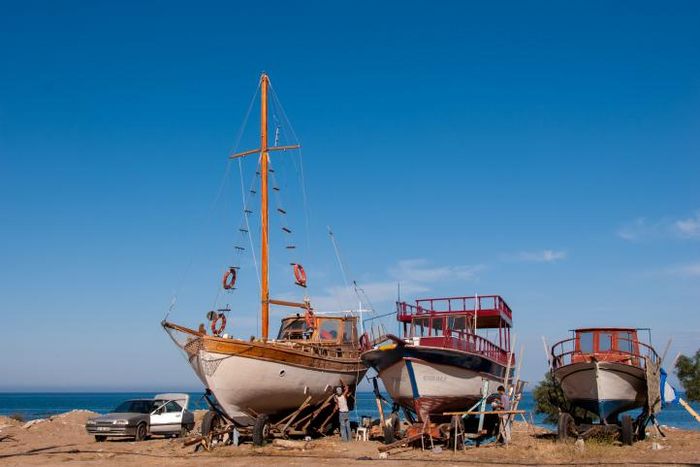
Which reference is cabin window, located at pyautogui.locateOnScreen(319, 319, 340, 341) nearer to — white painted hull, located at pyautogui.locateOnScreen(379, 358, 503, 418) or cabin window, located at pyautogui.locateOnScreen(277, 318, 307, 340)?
cabin window, located at pyautogui.locateOnScreen(277, 318, 307, 340)

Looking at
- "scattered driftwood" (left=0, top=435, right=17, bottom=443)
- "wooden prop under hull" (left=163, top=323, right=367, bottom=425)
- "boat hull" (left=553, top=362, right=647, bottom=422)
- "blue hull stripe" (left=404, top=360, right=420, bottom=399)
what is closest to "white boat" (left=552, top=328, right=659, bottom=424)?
"boat hull" (left=553, top=362, right=647, bottom=422)

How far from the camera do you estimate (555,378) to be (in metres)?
23.6

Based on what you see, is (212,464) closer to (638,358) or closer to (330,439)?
(330,439)

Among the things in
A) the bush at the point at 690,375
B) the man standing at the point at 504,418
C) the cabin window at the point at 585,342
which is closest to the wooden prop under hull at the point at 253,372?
the man standing at the point at 504,418

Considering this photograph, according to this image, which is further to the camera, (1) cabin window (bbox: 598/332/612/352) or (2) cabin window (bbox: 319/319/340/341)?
(2) cabin window (bbox: 319/319/340/341)

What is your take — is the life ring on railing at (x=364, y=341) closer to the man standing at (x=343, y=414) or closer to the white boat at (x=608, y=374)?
the man standing at (x=343, y=414)

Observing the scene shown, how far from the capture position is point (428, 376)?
22.6 m

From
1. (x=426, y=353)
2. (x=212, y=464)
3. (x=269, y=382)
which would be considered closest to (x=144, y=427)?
(x=269, y=382)

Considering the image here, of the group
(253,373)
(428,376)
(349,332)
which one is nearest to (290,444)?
(253,373)

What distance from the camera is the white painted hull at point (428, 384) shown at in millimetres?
22578

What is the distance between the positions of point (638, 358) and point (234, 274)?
15.1 m

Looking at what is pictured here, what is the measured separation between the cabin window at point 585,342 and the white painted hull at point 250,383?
9.75 metres

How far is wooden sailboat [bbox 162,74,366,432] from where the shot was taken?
2162 cm

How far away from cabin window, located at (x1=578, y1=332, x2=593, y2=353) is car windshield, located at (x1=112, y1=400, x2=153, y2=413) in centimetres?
1680
